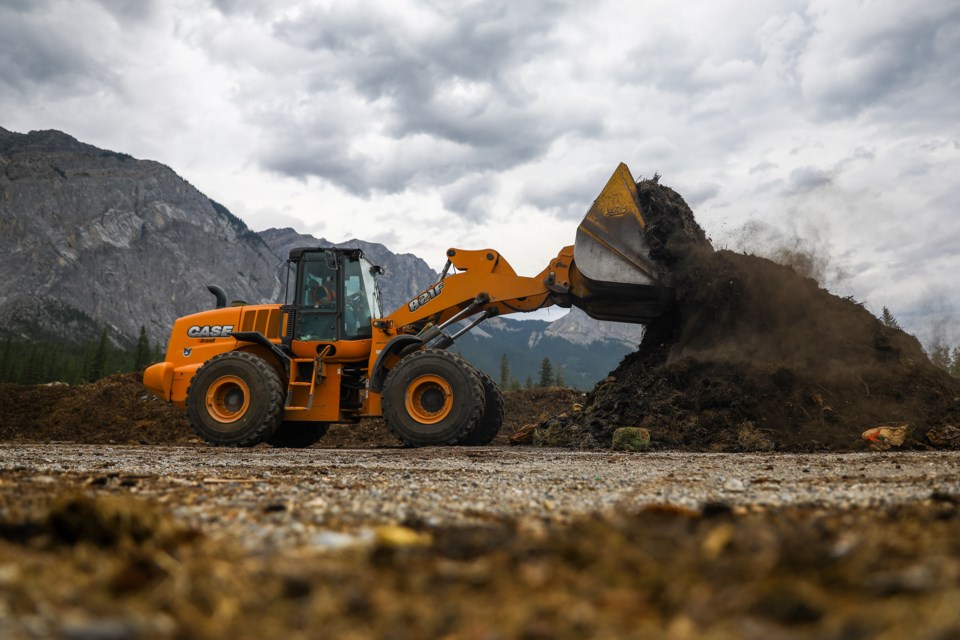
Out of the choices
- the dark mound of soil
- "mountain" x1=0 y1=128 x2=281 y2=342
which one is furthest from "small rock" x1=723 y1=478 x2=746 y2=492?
"mountain" x1=0 y1=128 x2=281 y2=342

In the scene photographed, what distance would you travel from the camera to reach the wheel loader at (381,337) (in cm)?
1067

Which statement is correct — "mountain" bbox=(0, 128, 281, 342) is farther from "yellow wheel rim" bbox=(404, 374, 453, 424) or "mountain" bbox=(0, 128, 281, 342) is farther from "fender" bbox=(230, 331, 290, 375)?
"yellow wheel rim" bbox=(404, 374, 453, 424)

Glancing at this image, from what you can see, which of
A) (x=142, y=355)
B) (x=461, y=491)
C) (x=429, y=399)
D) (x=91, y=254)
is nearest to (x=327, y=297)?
(x=429, y=399)

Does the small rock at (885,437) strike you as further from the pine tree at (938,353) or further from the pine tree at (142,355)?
the pine tree at (142,355)

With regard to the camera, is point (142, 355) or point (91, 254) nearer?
point (142, 355)

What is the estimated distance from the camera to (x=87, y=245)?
171m

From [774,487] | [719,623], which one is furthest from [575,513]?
[774,487]

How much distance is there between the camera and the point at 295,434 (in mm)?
13891

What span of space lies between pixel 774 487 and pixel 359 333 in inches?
346

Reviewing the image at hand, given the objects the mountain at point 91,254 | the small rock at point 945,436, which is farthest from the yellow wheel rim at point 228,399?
the mountain at point 91,254

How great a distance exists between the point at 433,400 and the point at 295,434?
15.0 ft

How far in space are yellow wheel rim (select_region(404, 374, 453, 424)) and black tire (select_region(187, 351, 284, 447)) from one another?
232 centimetres

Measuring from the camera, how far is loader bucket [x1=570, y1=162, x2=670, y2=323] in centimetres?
1102

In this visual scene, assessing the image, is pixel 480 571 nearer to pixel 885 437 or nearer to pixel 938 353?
pixel 885 437
